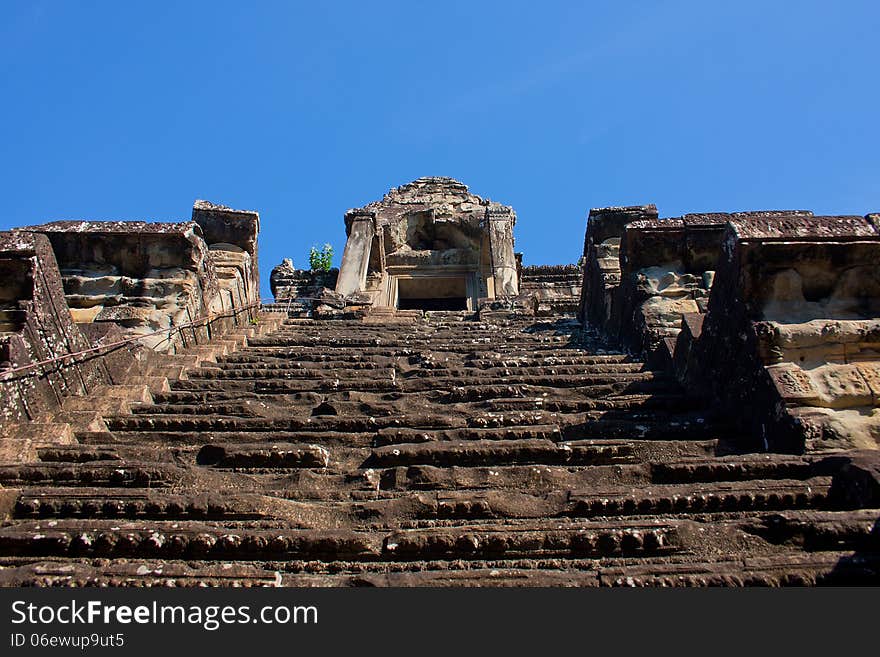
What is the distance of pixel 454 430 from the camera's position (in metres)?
4.55

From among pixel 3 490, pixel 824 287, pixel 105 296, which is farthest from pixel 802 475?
pixel 105 296

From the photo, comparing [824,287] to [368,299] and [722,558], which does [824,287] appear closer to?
[722,558]

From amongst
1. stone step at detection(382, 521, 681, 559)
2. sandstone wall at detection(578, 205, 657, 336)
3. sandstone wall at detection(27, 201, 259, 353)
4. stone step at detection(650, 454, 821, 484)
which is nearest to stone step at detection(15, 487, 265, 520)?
stone step at detection(382, 521, 681, 559)

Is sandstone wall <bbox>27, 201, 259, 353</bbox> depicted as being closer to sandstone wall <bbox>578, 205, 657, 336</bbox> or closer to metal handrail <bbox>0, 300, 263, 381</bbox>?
metal handrail <bbox>0, 300, 263, 381</bbox>

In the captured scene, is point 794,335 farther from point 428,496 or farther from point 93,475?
point 93,475

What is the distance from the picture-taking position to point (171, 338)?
286 inches

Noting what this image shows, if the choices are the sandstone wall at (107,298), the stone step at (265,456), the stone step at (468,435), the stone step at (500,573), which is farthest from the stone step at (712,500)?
the sandstone wall at (107,298)

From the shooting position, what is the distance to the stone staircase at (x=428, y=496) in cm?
292

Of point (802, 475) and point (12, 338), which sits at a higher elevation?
point (12, 338)

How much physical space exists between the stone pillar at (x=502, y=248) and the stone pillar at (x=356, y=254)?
280 cm

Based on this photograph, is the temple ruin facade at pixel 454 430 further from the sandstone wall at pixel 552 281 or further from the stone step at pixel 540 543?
the sandstone wall at pixel 552 281

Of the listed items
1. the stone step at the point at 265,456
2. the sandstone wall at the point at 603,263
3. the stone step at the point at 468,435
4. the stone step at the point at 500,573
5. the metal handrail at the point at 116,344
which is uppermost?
the sandstone wall at the point at 603,263

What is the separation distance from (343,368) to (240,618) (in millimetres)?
4346

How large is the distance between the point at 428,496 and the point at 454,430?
3.39 feet
